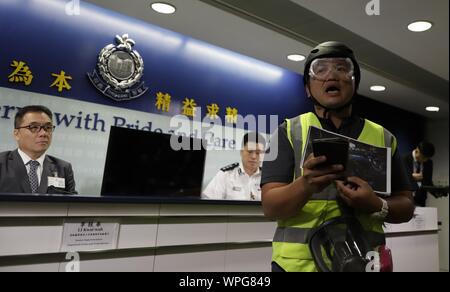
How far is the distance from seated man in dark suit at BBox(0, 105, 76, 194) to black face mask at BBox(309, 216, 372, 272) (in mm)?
1959

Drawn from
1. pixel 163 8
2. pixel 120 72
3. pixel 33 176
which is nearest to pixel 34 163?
pixel 33 176

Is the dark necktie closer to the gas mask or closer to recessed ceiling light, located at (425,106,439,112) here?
the gas mask

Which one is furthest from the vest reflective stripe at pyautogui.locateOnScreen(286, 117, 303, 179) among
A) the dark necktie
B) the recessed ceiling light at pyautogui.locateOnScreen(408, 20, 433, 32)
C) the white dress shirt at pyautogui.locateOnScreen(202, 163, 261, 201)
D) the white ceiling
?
the white dress shirt at pyautogui.locateOnScreen(202, 163, 261, 201)

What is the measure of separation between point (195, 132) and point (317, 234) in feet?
8.07

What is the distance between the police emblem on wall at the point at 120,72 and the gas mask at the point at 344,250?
2.41 metres

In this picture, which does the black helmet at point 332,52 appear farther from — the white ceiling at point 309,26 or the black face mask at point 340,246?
the white ceiling at point 309,26

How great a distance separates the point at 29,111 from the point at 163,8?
1238 millimetres

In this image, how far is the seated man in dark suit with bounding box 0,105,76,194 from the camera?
208cm

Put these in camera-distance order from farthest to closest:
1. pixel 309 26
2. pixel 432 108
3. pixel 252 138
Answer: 1. pixel 432 108
2. pixel 252 138
3. pixel 309 26

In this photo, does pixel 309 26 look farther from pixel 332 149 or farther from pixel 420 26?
pixel 332 149

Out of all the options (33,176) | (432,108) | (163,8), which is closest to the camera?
(33,176)

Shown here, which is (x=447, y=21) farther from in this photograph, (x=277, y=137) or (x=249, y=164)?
(x=277, y=137)

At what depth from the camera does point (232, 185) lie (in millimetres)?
3219

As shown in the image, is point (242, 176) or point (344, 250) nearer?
point (344, 250)
